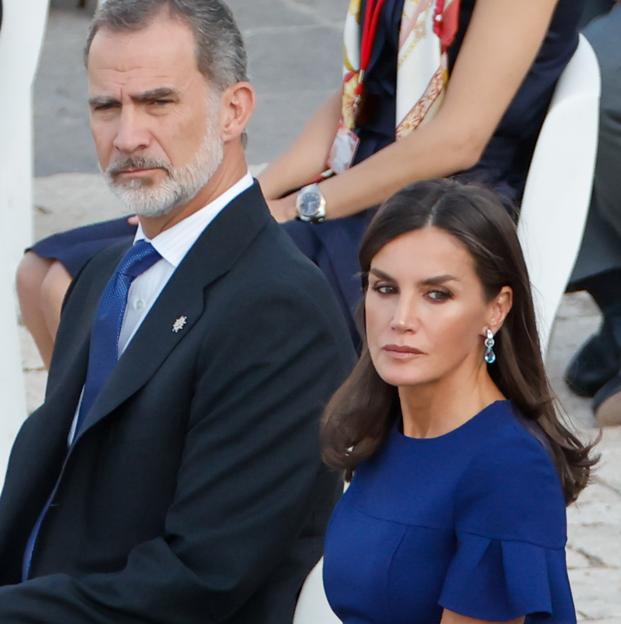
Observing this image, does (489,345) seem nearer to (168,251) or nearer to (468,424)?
(468,424)

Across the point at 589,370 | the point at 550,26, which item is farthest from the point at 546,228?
the point at 589,370

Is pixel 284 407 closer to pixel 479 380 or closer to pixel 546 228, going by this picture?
pixel 479 380

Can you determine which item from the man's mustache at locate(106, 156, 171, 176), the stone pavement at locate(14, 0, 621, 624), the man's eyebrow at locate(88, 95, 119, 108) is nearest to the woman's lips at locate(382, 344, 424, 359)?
the man's mustache at locate(106, 156, 171, 176)

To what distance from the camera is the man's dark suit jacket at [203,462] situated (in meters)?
2.60

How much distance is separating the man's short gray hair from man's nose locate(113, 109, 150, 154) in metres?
0.14

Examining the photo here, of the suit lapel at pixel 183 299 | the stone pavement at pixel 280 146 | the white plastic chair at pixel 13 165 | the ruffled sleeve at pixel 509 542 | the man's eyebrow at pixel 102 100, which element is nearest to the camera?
the ruffled sleeve at pixel 509 542

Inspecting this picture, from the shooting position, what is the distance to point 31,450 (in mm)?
2846

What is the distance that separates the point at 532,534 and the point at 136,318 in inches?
37.4

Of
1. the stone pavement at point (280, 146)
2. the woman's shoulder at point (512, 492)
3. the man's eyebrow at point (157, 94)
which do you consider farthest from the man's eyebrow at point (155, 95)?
the stone pavement at point (280, 146)

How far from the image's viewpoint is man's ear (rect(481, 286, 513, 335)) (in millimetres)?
2373

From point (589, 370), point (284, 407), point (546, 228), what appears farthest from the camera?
point (589, 370)

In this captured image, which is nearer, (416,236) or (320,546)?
(416,236)

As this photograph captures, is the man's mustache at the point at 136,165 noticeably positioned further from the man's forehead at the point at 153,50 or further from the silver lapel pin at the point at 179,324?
the silver lapel pin at the point at 179,324

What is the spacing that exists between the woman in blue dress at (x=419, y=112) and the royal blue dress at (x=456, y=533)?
129 cm
